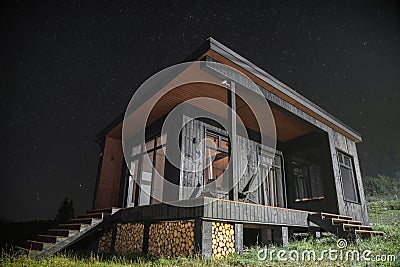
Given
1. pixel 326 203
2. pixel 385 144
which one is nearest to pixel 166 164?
pixel 326 203

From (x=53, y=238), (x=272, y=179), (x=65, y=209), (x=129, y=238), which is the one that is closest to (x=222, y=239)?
(x=129, y=238)

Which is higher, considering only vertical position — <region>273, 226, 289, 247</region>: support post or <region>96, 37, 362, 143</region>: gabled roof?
<region>96, 37, 362, 143</region>: gabled roof

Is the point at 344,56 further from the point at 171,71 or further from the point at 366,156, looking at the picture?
the point at 366,156

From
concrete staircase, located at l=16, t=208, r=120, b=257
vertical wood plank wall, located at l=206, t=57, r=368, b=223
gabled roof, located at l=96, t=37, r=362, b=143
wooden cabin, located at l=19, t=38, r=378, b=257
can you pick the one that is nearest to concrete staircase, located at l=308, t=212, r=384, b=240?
wooden cabin, located at l=19, t=38, r=378, b=257

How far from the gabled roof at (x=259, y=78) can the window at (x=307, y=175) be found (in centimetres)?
149

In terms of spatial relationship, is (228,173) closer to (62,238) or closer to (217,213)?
(217,213)

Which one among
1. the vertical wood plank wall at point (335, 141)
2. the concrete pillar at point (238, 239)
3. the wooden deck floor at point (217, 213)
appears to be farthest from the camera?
the vertical wood plank wall at point (335, 141)

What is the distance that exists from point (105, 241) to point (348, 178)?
8.95 m

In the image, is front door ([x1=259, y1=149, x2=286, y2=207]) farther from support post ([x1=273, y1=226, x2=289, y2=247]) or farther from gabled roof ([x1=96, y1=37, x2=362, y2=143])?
support post ([x1=273, y1=226, x2=289, y2=247])

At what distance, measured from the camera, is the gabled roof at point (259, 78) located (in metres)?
5.34

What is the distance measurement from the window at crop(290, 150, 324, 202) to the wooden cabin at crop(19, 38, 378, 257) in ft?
0.12

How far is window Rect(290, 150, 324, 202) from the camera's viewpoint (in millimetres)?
9789

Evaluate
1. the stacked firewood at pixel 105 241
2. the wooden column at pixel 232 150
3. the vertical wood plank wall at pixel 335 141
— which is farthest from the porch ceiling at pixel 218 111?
the stacked firewood at pixel 105 241

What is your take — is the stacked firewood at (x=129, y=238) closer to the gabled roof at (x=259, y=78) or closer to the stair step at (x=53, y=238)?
the stair step at (x=53, y=238)
